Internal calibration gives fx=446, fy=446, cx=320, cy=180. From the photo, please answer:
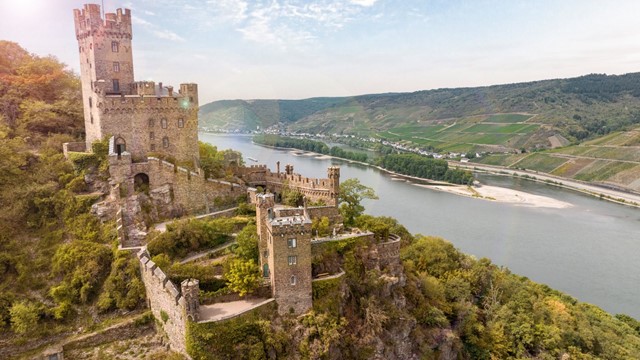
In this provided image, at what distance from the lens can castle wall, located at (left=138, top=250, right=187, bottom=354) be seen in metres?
16.1

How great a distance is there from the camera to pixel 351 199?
25938 mm

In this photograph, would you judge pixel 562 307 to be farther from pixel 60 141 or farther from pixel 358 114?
pixel 358 114

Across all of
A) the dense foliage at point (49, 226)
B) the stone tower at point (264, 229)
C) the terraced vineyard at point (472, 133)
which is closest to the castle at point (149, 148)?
the stone tower at point (264, 229)

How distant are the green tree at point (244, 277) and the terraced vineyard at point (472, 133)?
10376 centimetres

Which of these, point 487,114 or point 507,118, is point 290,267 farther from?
point 487,114

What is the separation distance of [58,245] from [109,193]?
362 cm

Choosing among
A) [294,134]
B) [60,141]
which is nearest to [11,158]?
[60,141]

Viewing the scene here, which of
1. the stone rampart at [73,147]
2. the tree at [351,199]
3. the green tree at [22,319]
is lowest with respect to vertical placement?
the green tree at [22,319]

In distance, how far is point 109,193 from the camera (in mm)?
23109

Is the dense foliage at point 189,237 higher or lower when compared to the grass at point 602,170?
higher

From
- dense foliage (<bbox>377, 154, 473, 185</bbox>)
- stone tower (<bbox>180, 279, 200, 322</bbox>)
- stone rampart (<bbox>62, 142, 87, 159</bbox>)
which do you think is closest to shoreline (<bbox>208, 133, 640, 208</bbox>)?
dense foliage (<bbox>377, 154, 473, 185</bbox>)

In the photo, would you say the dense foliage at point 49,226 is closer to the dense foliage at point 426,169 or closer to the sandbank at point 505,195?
the sandbank at point 505,195

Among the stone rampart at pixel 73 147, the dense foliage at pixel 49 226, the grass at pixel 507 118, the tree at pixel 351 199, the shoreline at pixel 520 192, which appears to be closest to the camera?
the dense foliage at pixel 49 226

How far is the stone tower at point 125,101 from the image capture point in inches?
987
